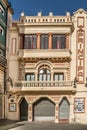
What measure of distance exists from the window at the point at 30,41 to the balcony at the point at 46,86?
4.23 m

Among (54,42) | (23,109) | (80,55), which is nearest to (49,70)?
(54,42)

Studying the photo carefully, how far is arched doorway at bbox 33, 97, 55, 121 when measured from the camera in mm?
44531

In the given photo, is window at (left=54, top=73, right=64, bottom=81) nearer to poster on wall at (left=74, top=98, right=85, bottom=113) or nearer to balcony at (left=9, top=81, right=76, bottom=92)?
balcony at (left=9, top=81, right=76, bottom=92)

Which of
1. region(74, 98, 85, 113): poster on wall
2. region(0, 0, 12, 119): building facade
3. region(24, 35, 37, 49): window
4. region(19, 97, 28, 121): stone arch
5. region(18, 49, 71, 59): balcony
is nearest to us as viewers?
region(0, 0, 12, 119): building facade

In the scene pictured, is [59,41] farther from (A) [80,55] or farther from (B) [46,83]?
(B) [46,83]

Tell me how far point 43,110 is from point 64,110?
7.91 feet

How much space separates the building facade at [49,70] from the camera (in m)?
43.7

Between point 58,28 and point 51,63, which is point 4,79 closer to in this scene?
point 51,63

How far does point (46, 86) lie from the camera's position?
43.6 m

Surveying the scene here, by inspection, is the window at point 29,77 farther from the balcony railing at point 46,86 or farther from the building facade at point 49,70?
the balcony railing at point 46,86

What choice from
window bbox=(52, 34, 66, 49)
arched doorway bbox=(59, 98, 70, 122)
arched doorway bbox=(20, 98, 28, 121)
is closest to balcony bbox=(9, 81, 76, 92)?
→ arched doorway bbox=(59, 98, 70, 122)

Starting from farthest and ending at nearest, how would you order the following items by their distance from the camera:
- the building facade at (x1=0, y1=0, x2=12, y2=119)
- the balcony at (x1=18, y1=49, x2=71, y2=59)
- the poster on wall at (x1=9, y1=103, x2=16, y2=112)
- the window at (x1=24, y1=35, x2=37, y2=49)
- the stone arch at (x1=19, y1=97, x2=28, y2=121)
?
1. the window at (x1=24, y1=35, x2=37, y2=49)
2. the stone arch at (x1=19, y1=97, x2=28, y2=121)
3. the poster on wall at (x1=9, y1=103, x2=16, y2=112)
4. the balcony at (x1=18, y1=49, x2=71, y2=59)
5. the building facade at (x1=0, y1=0, x2=12, y2=119)

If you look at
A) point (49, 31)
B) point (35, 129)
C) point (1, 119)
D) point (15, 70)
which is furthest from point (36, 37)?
point (35, 129)

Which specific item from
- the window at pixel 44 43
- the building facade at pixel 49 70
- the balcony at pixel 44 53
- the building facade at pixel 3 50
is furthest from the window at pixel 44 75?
the building facade at pixel 3 50
